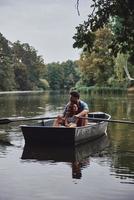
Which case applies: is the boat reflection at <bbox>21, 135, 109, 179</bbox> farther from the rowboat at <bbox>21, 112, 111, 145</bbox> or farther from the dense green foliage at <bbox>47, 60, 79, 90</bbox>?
the dense green foliage at <bbox>47, 60, 79, 90</bbox>

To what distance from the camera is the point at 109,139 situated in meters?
17.4

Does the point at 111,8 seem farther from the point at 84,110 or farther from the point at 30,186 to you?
the point at 84,110

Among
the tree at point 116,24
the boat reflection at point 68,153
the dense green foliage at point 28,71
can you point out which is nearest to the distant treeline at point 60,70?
the dense green foliage at point 28,71

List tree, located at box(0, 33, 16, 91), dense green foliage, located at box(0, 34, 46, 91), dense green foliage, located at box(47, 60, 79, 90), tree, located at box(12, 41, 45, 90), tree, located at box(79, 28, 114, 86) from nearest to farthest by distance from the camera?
tree, located at box(79, 28, 114, 86), tree, located at box(0, 33, 16, 91), dense green foliage, located at box(0, 34, 46, 91), tree, located at box(12, 41, 45, 90), dense green foliage, located at box(47, 60, 79, 90)

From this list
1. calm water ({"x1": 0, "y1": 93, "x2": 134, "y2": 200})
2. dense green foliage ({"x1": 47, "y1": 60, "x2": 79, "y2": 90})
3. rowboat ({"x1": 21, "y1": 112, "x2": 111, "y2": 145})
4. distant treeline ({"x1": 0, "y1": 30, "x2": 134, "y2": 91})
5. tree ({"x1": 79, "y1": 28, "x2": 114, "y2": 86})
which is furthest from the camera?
dense green foliage ({"x1": 47, "y1": 60, "x2": 79, "y2": 90})

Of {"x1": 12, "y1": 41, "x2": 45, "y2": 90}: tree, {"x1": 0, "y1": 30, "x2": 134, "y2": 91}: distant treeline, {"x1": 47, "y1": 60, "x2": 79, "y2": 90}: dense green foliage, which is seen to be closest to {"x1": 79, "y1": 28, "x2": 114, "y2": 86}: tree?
{"x1": 0, "y1": 30, "x2": 134, "y2": 91}: distant treeline

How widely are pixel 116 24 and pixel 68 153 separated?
6.93 metres

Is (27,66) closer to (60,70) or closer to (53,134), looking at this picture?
(60,70)

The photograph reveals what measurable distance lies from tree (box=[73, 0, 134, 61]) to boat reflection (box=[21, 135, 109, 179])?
4.10 metres

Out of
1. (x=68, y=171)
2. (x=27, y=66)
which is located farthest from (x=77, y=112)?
(x=27, y=66)

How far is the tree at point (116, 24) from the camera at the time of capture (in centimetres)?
713

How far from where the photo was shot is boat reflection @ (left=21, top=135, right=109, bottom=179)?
1273cm

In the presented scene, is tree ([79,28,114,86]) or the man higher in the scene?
tree ([79,28,114,86])

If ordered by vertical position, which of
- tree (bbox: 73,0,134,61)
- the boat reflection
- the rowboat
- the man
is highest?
tree (bbox: 73,0,134,61)
